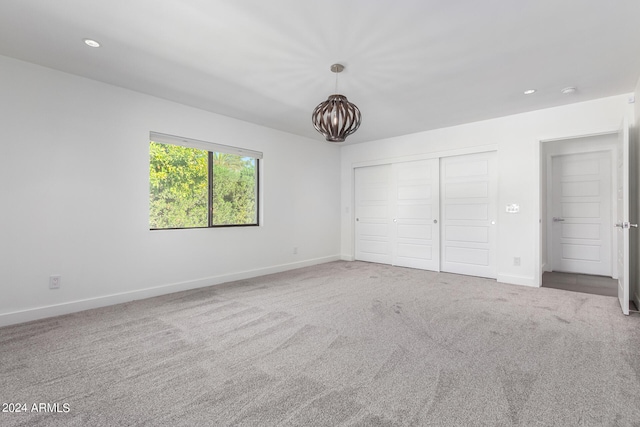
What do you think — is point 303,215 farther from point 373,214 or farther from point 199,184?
point 199,184

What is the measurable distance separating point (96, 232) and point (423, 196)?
4884 millimetres

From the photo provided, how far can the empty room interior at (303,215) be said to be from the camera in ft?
6.15

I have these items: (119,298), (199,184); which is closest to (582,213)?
(199,184)

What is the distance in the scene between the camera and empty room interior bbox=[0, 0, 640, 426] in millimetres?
1876

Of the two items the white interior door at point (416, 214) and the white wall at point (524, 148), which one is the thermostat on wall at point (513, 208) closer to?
the white wall at point (524, 148)

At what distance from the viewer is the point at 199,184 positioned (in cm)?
438

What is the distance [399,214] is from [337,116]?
137 inches

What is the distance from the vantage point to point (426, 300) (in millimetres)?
3631

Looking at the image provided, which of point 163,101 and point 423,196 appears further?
point 423,196

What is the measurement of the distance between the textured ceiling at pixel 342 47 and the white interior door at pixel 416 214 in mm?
1715

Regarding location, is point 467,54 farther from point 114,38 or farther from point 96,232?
point 96,232

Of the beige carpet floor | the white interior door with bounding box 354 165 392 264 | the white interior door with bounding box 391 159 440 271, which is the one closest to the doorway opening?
the white interior door with bounding box 391 159 440 271

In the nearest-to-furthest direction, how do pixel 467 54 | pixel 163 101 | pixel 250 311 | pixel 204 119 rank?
pixel 467 54
pixel 250 311
pixel 163 101
pixel 204 119

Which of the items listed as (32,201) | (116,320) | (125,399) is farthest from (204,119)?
(125,399)
